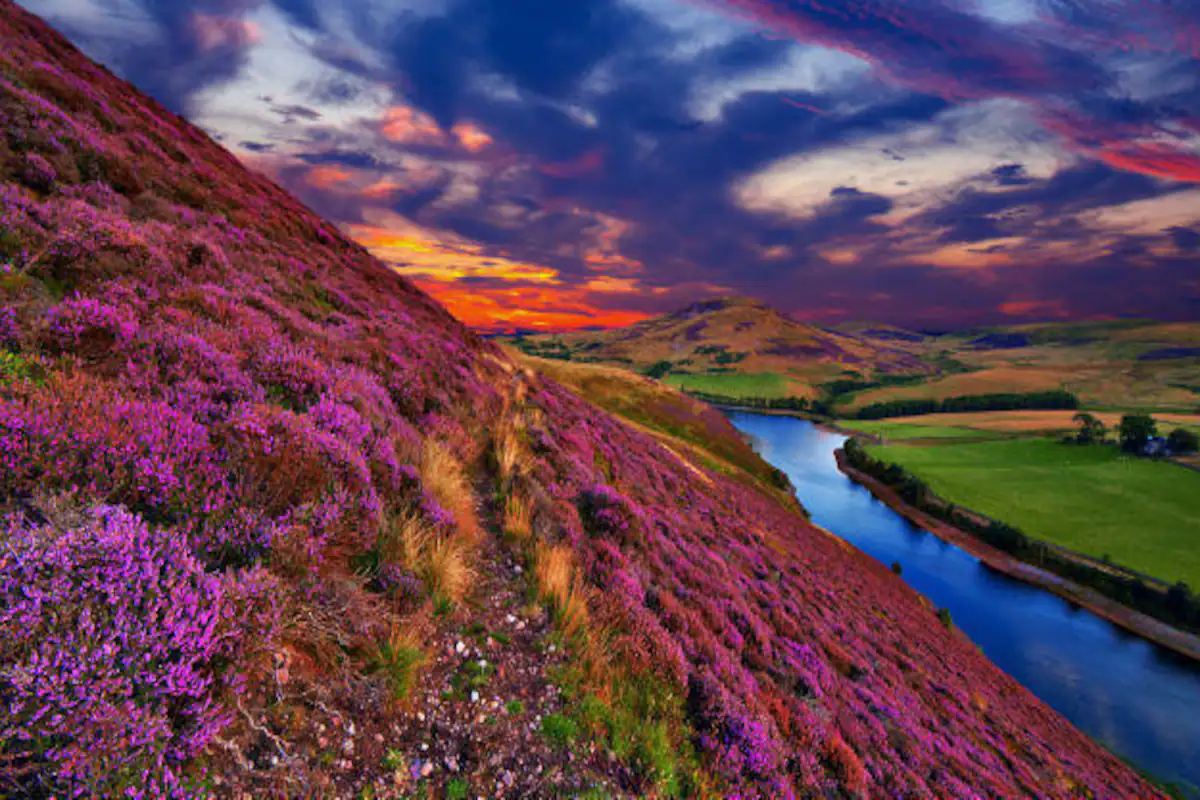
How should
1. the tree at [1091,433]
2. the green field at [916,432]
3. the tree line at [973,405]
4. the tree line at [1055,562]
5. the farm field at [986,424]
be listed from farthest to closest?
the tree line at [973,405] → the green field at [916,432] → the farm field at [986,424] → the tree at [1091,433] → the tree line at [1055,562]

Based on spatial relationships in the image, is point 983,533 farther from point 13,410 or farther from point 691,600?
point 13,410

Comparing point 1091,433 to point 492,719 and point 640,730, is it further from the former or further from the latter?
point 492,719

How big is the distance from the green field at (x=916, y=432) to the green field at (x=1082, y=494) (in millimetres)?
10585

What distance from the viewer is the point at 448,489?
6547mm

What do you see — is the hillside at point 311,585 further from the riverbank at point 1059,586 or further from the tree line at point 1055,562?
the tree line at point 1055,562

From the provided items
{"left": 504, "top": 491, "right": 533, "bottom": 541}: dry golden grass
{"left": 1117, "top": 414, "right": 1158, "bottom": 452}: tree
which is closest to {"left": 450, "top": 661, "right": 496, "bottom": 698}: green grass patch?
{"left": 504, "top": 491, "right": 533, "bottom": 541}: dry golden grass

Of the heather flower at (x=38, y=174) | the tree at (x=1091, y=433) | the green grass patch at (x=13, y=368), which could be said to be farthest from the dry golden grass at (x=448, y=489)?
the tree at (x=1091, y=433)

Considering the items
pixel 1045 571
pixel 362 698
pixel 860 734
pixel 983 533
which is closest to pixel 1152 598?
pixel 1045 571

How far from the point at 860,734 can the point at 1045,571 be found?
88500mm

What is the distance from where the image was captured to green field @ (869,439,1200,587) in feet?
236

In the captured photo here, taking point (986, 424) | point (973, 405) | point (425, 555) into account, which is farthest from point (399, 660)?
point (973, 405)

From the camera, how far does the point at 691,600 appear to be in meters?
8.87

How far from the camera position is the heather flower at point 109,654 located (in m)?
2.16

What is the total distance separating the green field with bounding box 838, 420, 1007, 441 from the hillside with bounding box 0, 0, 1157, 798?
15700 centimetres
